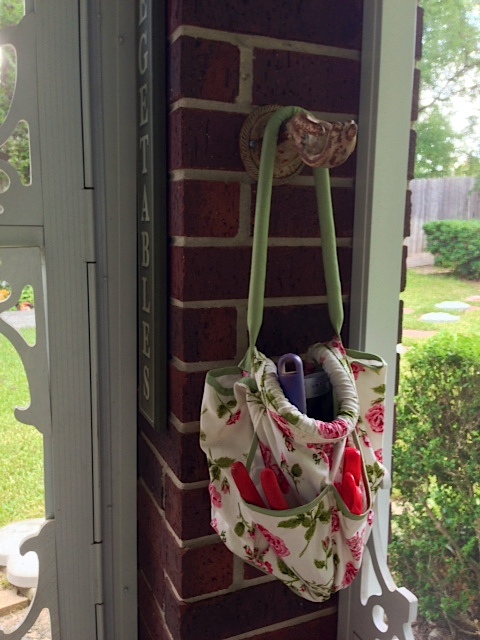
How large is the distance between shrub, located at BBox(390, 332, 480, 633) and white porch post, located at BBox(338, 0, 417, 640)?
0.58 metres

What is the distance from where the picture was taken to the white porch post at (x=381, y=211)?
0.77 m

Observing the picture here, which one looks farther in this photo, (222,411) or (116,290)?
(116,290)

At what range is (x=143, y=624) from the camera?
102 cm

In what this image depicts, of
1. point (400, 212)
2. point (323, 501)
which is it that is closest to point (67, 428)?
point (323, 501)

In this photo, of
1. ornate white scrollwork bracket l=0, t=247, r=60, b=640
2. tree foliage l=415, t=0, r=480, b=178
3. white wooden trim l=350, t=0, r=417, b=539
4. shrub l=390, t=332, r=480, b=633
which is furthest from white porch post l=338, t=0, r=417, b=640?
shrub l=390, t=332, r=480, b=633

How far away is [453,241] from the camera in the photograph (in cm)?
107

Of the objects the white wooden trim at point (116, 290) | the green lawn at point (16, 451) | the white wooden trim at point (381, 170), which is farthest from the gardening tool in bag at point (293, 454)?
the green lawn at point (16, 451)

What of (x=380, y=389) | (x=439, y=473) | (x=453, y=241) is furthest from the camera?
(x=439, y=473)

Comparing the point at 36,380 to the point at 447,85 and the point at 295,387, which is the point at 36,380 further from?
the point at 447,85

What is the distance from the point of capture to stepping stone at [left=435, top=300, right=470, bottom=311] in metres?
1.12

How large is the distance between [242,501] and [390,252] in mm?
403

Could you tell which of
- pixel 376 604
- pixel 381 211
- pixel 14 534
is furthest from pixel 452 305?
pixel 14 534

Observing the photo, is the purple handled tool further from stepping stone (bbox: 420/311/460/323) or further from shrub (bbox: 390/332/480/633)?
shrub (bbox: 390/332/480/633)

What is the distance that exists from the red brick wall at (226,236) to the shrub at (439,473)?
0.66 m
